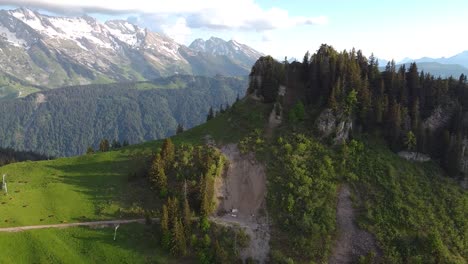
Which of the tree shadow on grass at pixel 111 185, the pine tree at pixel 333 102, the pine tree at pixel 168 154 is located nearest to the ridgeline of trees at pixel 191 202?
the pine tree at pixel 168 154

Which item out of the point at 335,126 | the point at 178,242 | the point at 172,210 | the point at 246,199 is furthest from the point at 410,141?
the point at 178,242

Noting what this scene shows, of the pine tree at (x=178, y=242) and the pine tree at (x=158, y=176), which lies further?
the pine tree at (x=158, y=176)

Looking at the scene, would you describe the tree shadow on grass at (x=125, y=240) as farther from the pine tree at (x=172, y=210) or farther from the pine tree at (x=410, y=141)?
the pine tree at (x=410, y=141)

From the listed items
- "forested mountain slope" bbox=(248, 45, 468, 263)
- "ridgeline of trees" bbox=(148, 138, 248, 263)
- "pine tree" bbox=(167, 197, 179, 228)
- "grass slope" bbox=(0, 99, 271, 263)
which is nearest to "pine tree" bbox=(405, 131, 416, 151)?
"forested mountain slope" bbox=(248, 45, 468, 263)

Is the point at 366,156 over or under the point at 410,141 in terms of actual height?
under

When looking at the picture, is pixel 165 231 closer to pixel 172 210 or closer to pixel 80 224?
pixel 172 210

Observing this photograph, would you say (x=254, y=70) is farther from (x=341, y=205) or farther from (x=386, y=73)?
(x=341, y=205)
